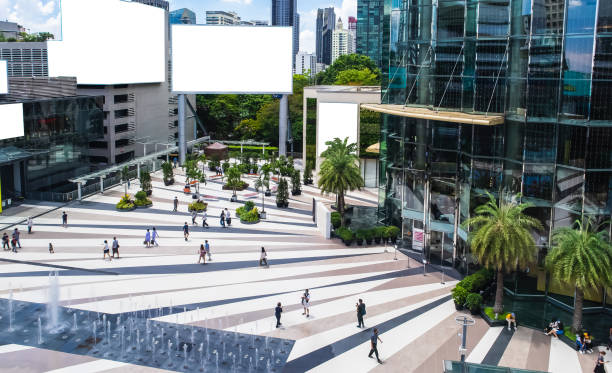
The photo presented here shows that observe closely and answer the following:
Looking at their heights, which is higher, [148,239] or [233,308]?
[148,239]

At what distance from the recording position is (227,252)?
123 feet

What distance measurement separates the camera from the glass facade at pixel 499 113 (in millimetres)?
27547

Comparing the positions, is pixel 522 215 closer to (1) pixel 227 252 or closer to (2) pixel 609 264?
(2) pixel 609 264

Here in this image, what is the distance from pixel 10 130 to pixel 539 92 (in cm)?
3932

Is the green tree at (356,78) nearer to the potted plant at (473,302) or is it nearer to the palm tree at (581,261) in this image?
the potted plant at (473,302)

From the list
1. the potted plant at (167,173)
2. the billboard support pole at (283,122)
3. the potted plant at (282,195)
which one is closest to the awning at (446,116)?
the potted plant at (282,195)

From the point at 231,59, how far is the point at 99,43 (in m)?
14.6

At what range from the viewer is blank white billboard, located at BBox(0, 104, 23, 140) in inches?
1820

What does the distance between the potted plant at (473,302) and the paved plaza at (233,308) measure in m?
0.62

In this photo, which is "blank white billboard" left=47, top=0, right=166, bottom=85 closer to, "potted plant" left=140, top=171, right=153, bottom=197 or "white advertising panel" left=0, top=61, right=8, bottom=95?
"white advertising panel" left=0, top=61, right=8, bottom=95

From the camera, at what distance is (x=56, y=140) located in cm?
5422

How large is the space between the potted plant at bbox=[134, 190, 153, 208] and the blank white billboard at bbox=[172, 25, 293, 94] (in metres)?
21.7

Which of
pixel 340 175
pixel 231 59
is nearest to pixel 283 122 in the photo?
pixel 231 59

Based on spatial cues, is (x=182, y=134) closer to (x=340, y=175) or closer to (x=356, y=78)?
(x=340, y=175)
